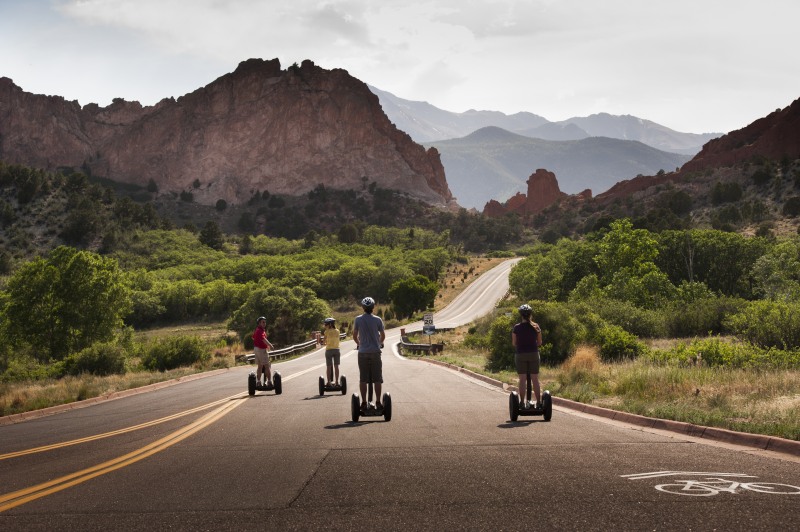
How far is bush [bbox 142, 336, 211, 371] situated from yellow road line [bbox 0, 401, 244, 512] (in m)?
27.4

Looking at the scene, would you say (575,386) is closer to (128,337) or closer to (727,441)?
(727,441)

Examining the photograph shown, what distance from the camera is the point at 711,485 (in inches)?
271

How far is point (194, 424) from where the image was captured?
41.0 feet

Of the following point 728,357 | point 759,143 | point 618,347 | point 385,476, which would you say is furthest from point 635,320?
point 759,143

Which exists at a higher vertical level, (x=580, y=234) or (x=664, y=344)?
(x=580, y=234)

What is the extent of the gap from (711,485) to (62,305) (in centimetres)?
5548

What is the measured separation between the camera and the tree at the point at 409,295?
96.1m

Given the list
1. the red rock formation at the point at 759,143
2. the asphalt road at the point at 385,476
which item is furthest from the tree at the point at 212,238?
the asphalt road at the point at 385,476

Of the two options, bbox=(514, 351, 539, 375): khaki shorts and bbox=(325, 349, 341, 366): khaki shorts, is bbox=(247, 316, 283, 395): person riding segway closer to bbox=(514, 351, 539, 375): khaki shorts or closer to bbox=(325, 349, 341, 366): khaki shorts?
bbox=(325, 349, 341, 366): khaki shorts

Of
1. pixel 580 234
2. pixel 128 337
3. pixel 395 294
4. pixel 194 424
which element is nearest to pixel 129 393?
pixel 194 424

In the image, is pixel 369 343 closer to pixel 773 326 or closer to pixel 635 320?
pixel 773 326

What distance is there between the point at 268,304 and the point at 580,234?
10255cm

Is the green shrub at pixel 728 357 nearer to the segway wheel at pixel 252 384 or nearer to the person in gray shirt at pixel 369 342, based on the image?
→ the person in gray shirt at pixel 369 342

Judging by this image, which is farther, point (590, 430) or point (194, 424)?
point (194, 424)
